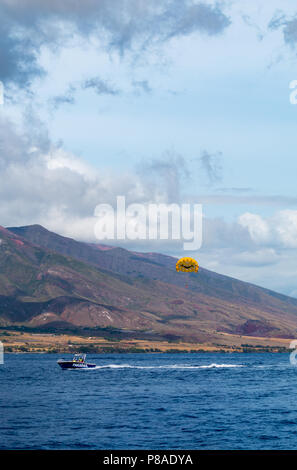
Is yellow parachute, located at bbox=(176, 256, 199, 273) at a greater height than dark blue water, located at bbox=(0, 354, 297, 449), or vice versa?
yellow parachute, located at bbox=(176, 256, 199, 273)

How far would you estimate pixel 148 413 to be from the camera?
381 feet

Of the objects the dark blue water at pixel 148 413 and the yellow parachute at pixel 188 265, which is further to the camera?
the yellow parachute at pixel 188 265

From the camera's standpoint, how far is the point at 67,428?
9969 cm

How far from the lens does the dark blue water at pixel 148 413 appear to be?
90188 millimetres

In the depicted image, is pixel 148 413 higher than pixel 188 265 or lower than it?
lower

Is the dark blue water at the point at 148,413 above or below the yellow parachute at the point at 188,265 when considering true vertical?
below

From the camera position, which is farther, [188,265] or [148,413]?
[188,265]

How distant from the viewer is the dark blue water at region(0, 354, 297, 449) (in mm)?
90188

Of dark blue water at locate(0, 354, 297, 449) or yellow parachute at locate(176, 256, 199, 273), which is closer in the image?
dark blue water at locate(0, 354, 297, 449)
